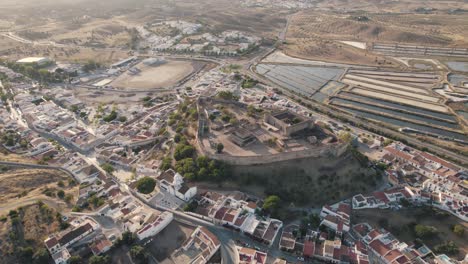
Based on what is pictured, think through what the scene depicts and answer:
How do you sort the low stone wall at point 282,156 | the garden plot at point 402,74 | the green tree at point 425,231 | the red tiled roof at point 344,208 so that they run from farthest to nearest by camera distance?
the garden plot at point 402,74 < the low stone wall at point 282,156 < the red tiled roof at point 344,208 < the green tree at point 425,231

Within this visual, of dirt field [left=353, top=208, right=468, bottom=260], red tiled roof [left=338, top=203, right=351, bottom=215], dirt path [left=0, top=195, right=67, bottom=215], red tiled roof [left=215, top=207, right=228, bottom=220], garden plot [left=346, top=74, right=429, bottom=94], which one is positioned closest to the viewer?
dirt field [left=353, top=208, right=468, bottom=260]

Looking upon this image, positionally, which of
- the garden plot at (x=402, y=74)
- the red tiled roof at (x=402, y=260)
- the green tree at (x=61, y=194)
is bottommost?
the green tree at (x=61, y=194)

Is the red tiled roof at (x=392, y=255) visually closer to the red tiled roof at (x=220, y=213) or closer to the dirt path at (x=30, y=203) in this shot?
the red tiled roof at (x=220, y=213)

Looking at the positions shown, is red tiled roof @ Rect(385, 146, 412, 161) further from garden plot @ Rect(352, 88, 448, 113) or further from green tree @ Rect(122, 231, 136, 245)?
green tree @ Rect(122, 231, 136, 245)

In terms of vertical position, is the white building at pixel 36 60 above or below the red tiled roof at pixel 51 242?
below

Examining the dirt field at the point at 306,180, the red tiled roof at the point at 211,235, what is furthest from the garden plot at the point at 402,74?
the red tiled roof at the point at 211,235

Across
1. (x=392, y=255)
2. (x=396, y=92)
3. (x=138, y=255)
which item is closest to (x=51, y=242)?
(x=138, y=255)

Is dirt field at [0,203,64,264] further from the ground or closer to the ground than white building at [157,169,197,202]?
closer to the ground

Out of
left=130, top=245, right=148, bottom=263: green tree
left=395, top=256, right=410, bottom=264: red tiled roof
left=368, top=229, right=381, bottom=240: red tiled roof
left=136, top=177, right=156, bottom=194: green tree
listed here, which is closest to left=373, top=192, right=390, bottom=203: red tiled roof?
left=368, top=229, right=381, bottom=240: red tiled roof
